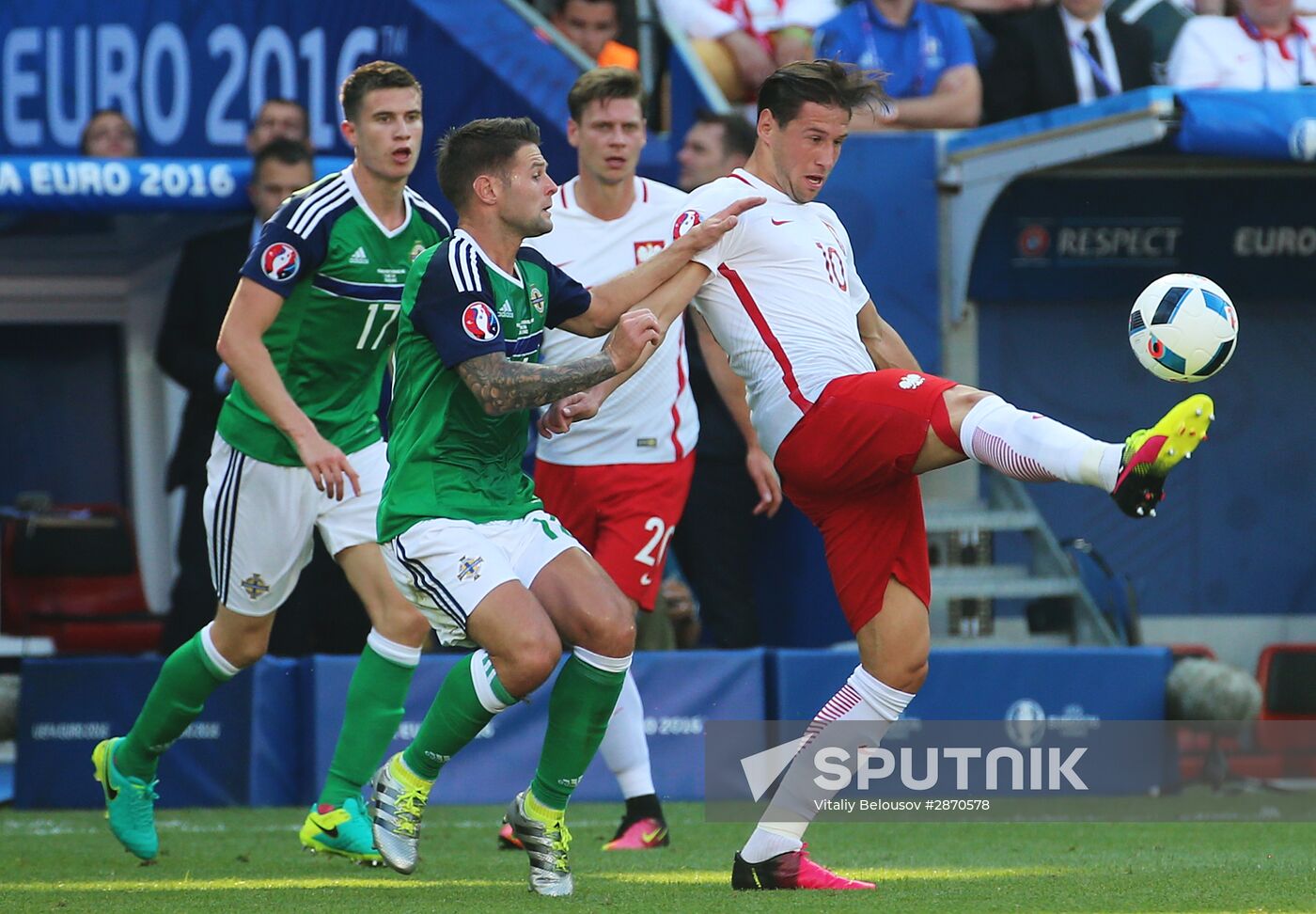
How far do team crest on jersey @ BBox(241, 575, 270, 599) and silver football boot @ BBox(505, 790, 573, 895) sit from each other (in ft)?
4.85

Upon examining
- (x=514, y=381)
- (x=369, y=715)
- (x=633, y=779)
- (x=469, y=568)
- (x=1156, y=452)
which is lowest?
(x=633, y=779)

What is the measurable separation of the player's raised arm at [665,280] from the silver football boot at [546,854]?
1.37m

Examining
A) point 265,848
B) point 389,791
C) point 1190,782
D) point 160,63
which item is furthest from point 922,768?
point 160,63

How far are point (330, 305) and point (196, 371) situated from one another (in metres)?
3.45

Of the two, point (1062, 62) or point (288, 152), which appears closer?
point (288, 152)

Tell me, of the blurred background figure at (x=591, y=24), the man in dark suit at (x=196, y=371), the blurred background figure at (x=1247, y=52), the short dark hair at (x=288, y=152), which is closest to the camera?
the short dark hair at (x=288, y=152)

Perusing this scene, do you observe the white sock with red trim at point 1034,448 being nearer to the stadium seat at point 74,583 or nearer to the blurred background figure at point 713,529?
the blurred background figure at point 713,529

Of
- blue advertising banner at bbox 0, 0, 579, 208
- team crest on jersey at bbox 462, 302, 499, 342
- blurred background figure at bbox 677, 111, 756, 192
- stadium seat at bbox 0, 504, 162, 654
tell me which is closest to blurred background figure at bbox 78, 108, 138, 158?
blue advertising banner at bbox 0, 0, 579, 208

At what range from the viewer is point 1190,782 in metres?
9.23

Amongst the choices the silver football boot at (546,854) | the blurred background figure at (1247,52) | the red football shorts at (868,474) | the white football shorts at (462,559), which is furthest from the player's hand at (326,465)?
the blurred background figure at (1247,52)

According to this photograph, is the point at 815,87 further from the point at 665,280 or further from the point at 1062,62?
the point at 1062,62

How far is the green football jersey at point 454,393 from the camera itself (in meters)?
5.30

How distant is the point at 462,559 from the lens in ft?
17.6

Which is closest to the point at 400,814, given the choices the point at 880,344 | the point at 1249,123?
the point at 880,344
